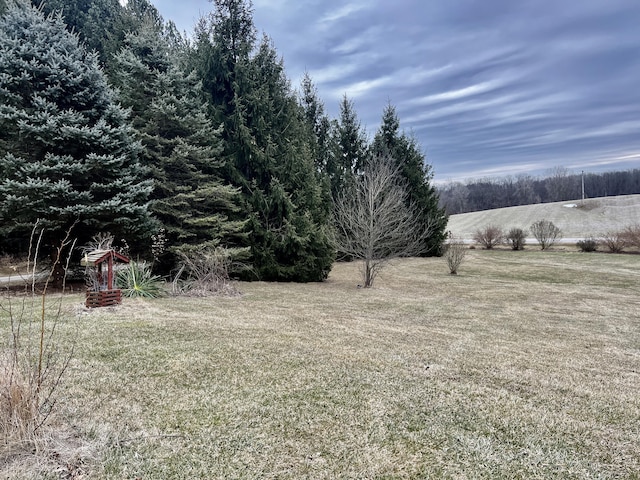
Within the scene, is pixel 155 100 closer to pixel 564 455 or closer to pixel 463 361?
pixel 463 361

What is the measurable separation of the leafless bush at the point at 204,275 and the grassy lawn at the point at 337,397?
66.6 inches

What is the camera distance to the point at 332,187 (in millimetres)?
21906


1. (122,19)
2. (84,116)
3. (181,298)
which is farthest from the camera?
(122,19)

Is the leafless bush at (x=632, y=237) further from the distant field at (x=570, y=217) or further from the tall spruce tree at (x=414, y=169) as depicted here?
the distant field at (x=570, y=217)

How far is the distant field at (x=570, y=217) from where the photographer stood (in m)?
36.7

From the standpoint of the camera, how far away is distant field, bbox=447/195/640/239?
36.7 metres

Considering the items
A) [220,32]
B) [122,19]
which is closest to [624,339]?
[220,32]

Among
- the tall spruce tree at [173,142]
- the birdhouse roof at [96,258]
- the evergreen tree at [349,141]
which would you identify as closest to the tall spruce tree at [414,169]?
the evergreen tree at [349,141]

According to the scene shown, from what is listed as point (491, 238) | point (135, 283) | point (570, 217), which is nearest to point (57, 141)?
point (135, 283)

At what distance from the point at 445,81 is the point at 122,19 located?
14.1m

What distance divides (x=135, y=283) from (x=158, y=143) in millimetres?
4876

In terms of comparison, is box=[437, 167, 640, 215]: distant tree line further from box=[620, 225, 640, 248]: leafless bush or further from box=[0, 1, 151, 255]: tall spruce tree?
box=[0, 1, 151, 255]: tall spruce tree

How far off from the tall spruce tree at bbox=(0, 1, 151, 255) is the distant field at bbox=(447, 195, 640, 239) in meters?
34.0

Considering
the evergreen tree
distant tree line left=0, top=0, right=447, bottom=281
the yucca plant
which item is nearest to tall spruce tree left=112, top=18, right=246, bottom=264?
distant tree line left=0, top=0, right=447, bottom=281
